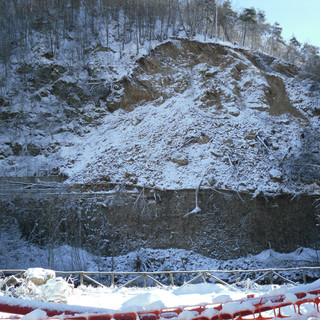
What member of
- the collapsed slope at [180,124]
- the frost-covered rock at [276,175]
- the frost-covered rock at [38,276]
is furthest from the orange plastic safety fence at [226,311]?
the frost-covered rock at [276,175]

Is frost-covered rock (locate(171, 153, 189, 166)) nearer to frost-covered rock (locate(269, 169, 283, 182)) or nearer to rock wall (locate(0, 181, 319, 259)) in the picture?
rock wall (locate(0, 181, 319, 259))

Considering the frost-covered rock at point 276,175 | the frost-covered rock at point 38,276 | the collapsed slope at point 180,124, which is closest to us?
the frost-covered rock at point 38,276

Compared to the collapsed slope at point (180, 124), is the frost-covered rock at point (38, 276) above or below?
below

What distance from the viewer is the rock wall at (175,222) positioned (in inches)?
474

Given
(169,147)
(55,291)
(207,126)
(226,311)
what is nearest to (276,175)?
(207,126)

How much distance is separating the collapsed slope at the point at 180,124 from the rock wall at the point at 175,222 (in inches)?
26.1

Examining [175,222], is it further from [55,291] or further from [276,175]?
[55,291]

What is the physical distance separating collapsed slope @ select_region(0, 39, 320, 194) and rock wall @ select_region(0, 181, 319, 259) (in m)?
0.66

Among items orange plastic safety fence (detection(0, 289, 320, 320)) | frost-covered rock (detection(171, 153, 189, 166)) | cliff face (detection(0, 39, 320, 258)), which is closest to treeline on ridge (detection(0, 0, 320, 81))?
cliff face (detection(0, 39, 320, 258))

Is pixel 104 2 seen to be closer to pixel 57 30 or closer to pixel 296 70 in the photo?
pixel 57 30

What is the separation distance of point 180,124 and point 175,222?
517 centimetres

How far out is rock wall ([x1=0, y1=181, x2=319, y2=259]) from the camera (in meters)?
12.0

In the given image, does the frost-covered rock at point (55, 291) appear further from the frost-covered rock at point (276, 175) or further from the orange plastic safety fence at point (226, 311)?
the frost-covered rock at point (276, 175)

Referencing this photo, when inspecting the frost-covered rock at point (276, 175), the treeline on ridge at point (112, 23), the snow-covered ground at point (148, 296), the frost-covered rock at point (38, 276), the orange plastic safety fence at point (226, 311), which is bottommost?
the snow-covered ground at point (148, 296)
